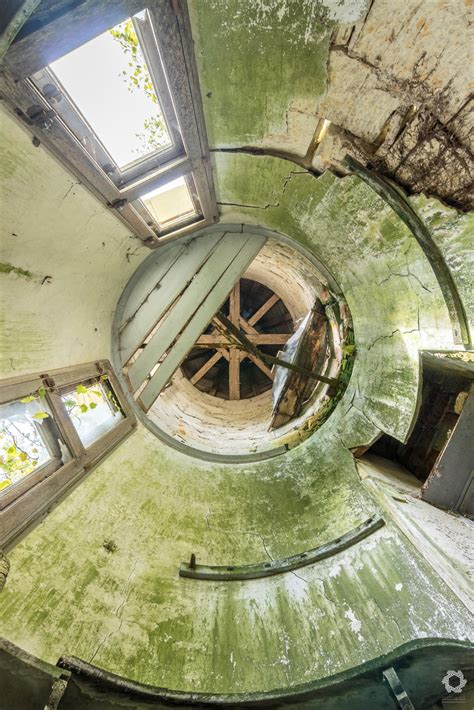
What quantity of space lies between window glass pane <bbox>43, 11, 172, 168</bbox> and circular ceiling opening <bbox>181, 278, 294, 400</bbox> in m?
4.90

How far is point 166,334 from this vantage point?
347 centimetres

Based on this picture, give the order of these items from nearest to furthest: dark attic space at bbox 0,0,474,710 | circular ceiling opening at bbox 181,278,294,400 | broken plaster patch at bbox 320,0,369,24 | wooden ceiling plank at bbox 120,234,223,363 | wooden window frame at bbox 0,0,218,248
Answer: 1. wooden window frame at bbox 0,0,218,248
2. broken plaster patch at bbox 320,0,369,24
3. dark attic space at bbox 0,0,474,710
4. wooden ceiling plank at bbox 120,234,223,363
5. circular ceiling opening at bbox 181,278,294,400

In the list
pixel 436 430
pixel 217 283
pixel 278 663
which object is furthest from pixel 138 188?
pixel 436 430

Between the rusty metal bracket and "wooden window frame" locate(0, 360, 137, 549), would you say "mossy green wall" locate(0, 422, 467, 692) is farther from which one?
the rusty metal bracket

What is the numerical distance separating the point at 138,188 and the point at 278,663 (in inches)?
127

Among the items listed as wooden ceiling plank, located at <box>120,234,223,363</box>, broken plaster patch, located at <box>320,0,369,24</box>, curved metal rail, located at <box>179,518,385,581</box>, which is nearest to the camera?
broken plaster patch, located at <box>320,0,369,24</box>

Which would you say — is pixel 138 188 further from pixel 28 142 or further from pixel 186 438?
pixel 186 438

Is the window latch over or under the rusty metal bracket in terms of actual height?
over

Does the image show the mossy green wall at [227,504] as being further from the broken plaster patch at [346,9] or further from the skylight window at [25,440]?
the broken plaster patch at [346,9]

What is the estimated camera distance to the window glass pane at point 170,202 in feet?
8.38

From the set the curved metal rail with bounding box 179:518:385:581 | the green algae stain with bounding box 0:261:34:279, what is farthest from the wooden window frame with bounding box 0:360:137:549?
the curved metal rail with bounding box 179:518:385:581

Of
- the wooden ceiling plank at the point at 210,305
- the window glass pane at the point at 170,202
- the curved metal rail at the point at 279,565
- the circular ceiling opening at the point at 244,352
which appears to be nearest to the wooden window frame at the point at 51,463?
the wooden ceiling plank at the point at 210,305

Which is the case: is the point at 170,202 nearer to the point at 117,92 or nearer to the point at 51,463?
the point at 117,92

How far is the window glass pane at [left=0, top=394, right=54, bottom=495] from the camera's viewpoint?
1.98m
